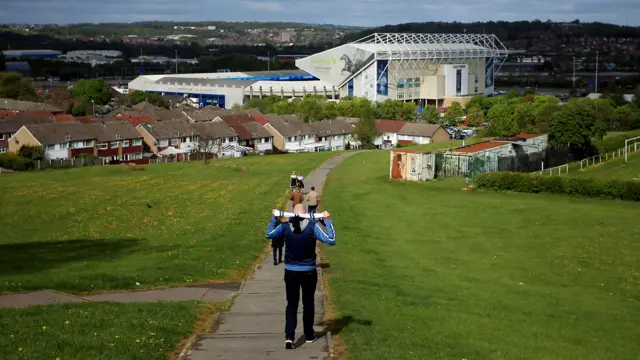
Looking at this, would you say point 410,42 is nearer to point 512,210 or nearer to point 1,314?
point 512,210

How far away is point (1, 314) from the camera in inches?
607

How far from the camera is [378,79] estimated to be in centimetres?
15588

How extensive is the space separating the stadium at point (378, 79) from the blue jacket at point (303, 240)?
143 meters

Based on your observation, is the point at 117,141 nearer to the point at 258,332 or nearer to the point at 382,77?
the point at 258,332

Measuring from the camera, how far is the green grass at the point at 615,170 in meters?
51.5

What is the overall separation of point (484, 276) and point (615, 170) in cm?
3344

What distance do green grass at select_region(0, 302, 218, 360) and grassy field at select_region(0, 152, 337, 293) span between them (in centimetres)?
412

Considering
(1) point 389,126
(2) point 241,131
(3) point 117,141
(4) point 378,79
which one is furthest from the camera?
(4) point 378,79

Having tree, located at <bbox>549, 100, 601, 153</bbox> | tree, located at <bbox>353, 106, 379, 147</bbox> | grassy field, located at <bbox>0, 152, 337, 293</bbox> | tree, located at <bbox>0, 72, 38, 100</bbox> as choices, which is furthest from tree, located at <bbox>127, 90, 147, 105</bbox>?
tree, located at <bbox>549, 100, 601, 153</bbox>

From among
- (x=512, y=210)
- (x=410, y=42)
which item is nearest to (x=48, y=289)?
(x=512, y=210)

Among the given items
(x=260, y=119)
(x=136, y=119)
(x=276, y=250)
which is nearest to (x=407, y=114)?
(x=260, y=119)

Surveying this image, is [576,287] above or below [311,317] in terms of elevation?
below

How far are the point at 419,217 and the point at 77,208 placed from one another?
15.3 metres

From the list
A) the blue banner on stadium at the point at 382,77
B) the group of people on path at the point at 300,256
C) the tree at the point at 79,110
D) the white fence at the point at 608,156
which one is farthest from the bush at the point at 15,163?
the blue banner on stadium at the point at 382,77
